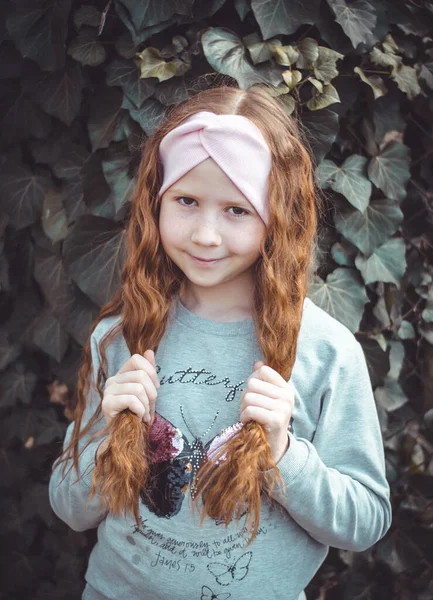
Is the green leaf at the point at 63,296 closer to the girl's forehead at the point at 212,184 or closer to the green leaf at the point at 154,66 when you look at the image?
the green leaf at the point at 154,66

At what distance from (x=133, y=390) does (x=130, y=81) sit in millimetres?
778

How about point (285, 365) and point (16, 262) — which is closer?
point (285, 365)

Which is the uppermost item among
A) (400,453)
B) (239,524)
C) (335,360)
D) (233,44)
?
(233,44)

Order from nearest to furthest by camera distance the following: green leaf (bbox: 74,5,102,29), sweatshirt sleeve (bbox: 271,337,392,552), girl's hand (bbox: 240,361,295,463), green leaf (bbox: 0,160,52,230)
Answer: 1. girl's hand (bbox: 240,361,295,463)
2. sweatshirt sleeve (bbox: 271,337,392,552)
3. green leaf (bbox: 74,5,102,29)
4. green leaf (bbox: 0,160,52,230)

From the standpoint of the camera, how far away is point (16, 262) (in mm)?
1781

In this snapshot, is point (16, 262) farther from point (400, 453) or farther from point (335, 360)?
point (400, 453)

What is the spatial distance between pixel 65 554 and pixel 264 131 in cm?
142

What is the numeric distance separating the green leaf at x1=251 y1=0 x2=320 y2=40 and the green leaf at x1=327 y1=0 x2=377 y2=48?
62 millimetres

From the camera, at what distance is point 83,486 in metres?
1.15

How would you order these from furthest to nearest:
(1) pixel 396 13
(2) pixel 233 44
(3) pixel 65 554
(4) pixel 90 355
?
(3) pixel 65 554, (1) pixel 396 13, (2) pixel 233 44, (4) pixel 90 355

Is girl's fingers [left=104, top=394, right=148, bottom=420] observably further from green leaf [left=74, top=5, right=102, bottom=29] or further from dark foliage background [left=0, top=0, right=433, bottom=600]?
green leaf [left=74, top=5, right=102, bottom=29]

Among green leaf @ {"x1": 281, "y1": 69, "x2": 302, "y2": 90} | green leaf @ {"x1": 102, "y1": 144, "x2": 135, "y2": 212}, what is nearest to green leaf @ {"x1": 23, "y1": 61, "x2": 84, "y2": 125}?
green leaf @ {"x1": 102, "y1": 144, "x2": 135, "y2": 212}

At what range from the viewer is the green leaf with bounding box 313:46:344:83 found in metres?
1.38

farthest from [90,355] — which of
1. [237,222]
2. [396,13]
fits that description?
[396,13]
